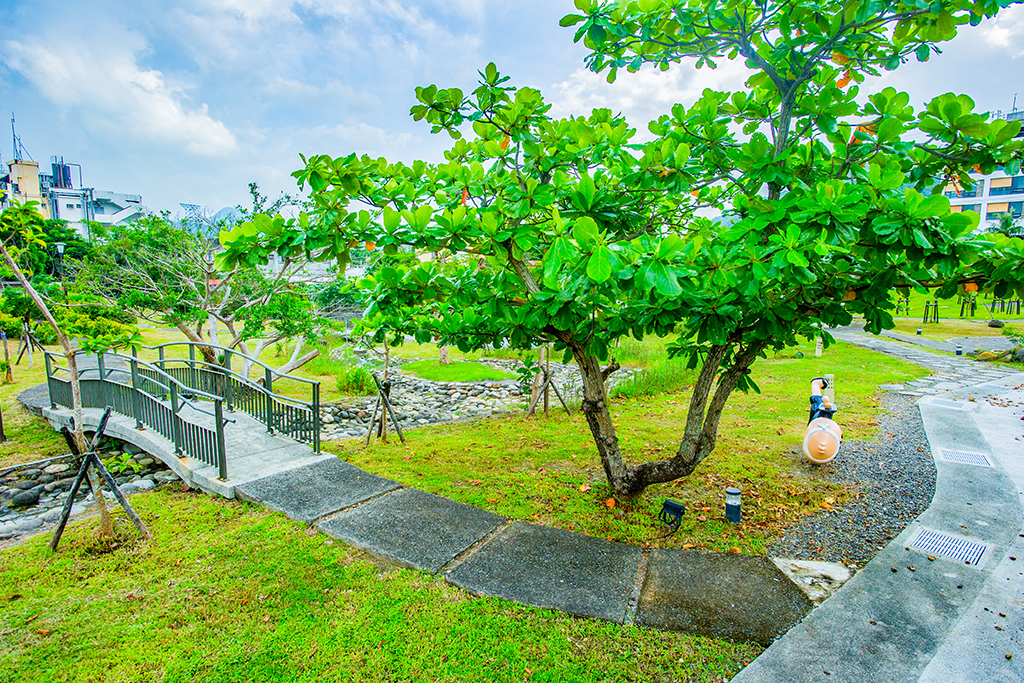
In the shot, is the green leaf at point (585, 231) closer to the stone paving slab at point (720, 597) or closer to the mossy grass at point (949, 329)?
the stone paving slab at point (720, 597)

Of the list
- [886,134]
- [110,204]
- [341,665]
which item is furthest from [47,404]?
[110,204]

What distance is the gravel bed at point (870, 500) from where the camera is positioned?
3885 millimetres

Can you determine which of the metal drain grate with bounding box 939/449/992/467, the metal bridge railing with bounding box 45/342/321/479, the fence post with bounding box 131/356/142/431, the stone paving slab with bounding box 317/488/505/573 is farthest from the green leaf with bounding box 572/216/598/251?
the fence post with bounding box 131/356/142/431

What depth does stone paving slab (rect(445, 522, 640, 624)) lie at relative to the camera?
3178mm

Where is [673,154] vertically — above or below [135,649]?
above

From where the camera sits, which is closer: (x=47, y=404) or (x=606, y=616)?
(x=606, y=616)

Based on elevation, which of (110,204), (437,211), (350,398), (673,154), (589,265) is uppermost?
(110,204)

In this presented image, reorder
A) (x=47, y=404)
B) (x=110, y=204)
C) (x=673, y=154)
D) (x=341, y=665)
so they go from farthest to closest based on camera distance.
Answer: (x=110, y=204) → (x=47, y=404) → (x=673, y=154) → (x=341, y=665)

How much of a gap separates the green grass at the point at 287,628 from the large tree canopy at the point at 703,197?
1837 mm

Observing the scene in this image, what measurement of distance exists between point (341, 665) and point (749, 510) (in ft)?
12.1

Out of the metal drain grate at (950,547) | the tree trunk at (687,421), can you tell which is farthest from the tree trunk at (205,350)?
the metal drain grate at (950,547)

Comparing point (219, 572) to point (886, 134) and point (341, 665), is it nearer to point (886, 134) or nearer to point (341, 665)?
point (341, 665)

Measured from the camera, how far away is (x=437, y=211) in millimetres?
3199

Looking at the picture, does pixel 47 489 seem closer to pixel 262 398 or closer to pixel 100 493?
pixel 262 398
